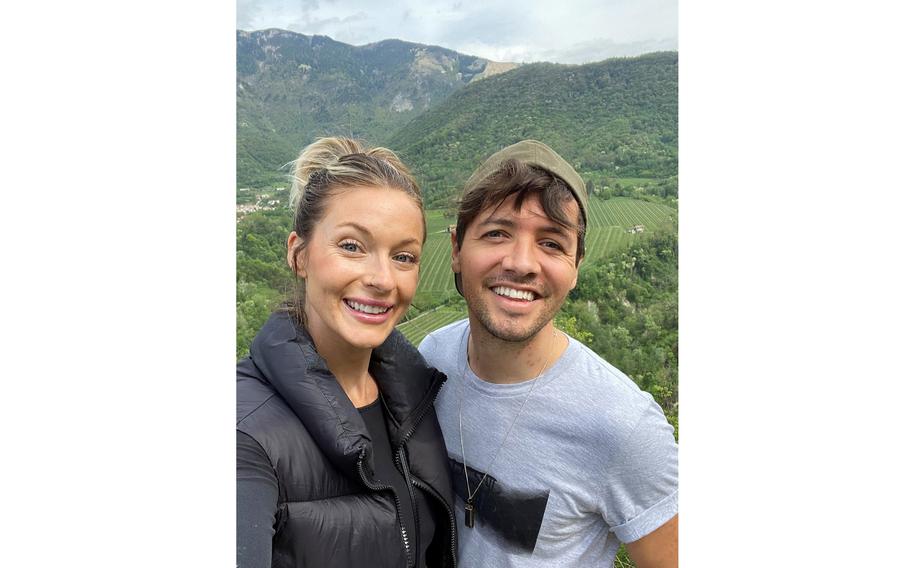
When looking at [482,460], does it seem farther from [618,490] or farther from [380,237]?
[380,237]

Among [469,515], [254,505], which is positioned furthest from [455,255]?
[254,505]

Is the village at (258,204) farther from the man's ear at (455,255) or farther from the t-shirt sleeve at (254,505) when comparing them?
the t-shirt sleeve at (254,505)

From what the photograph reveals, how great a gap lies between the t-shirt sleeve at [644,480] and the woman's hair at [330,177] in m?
0.96

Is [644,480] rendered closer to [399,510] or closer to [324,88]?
[399,510]

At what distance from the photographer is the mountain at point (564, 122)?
228 cm

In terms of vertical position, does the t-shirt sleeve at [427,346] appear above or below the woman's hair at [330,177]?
below

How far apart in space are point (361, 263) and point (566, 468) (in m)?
0.97

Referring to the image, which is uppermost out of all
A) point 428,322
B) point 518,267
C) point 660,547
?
point 518,267

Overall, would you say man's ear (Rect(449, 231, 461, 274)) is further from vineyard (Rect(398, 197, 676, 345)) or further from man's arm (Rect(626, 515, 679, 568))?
man's arm (Rect(626, 515, 679, 568))

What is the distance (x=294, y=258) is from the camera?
1.95 m

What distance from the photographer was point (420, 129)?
252cm

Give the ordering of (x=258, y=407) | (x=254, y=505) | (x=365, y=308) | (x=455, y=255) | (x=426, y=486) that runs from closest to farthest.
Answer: (x=254, y=505) → (x=258, y=407) → (x=365, y=308) → (x=426, y=486) → (x=455, y=255)

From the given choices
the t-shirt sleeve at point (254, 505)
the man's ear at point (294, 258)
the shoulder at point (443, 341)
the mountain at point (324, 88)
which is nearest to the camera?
the t-shirt sleeve at point (254, 505)

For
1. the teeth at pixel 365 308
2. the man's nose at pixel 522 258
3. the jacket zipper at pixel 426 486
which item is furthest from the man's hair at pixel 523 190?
the jacket zipper at pixel 426 486
